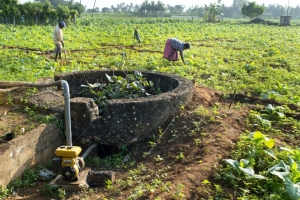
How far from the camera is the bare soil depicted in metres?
4.17

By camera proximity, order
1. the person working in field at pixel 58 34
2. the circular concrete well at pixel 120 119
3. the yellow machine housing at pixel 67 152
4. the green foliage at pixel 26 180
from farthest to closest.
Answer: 1. the person working in field at pixel 58 34
2. the circular concrete well at pixel 120 119
3. the green foliage at pixel 26 180
4. the yellow machine housing at pixel 67 152

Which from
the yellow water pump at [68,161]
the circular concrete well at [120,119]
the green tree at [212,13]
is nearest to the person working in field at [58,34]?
the circular concrete well at [120,119]

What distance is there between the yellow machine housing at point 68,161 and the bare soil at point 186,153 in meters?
0.29

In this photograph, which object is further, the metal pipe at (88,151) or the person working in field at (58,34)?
the person working in field at (58,34)

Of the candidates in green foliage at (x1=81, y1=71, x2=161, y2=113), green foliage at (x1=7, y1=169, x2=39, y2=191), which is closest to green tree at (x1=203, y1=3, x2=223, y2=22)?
green foliage at (x1=81, y1=71, x2=161, y2=113)

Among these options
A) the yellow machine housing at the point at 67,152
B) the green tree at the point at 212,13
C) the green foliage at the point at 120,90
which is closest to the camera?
the yellow machine housing at the point at 67,152

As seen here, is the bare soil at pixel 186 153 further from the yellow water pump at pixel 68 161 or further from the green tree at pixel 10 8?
the green tree at pixel 10 8

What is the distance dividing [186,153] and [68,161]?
1849 millimetres

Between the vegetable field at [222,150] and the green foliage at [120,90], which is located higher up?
the green foliage at [120,90]

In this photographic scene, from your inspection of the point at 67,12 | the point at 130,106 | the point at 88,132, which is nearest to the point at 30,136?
the point at 88,132

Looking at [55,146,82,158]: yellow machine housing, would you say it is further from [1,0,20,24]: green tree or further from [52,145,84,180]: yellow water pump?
[1,0,20,24]: green tree

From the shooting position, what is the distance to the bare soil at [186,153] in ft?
13.7

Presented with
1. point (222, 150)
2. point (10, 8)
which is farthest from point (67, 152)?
point (10, 8)

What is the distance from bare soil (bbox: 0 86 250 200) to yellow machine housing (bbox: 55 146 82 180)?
29cm
